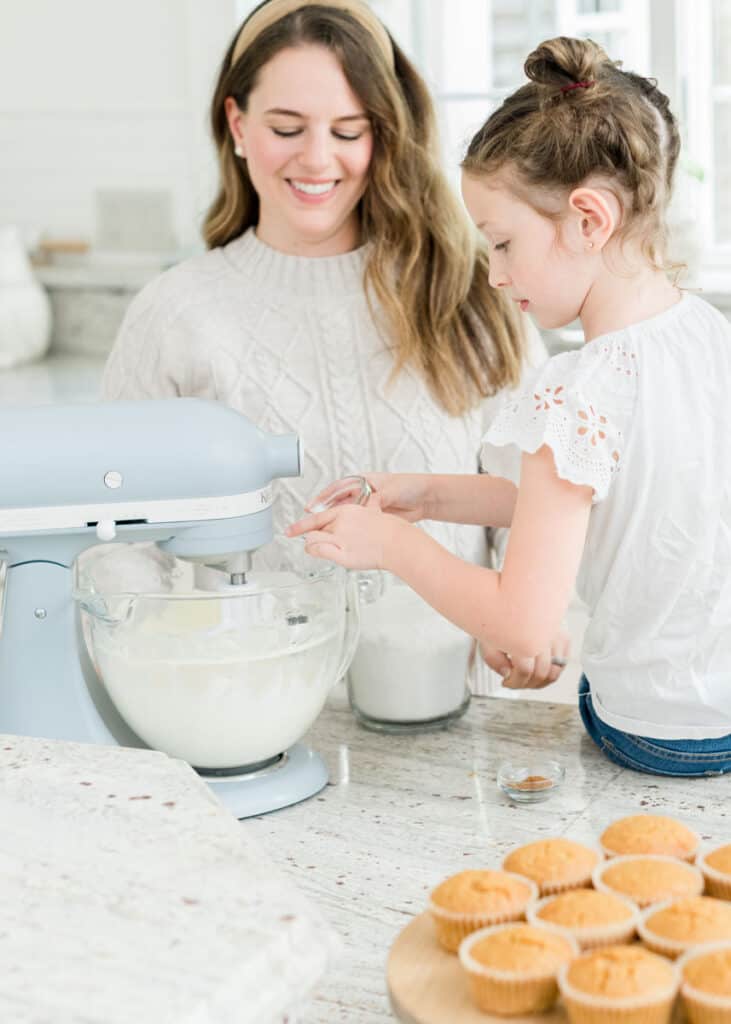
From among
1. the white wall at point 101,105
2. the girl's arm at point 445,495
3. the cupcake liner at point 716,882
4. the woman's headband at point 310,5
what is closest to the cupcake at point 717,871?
the cupcake liner at point 716,882

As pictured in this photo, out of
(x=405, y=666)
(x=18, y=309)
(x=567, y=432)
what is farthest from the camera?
(x=18, y=309)

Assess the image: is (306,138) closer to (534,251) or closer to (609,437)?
(534,251)

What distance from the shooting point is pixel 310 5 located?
1729mm

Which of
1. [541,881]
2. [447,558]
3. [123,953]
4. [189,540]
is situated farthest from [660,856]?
[189,540]

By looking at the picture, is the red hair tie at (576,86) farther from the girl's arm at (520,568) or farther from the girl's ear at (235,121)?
the girl's ear at (235,121)

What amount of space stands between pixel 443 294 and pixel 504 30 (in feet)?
6.86

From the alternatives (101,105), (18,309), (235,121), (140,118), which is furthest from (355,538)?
(101,105)

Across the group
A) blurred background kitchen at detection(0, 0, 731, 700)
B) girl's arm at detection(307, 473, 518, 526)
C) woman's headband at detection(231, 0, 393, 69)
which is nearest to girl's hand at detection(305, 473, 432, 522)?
girl's arm at detection(307, 473, 518, 526)

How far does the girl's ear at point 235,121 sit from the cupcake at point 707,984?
1332 mm

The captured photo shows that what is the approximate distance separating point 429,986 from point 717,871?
7.4 inches

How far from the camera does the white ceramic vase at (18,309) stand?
386 centimetres

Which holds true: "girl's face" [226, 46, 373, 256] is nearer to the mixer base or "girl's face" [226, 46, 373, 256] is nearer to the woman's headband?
the woman's headband

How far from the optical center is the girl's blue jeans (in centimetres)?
127

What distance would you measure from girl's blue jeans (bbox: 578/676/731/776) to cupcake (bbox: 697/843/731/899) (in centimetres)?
41
